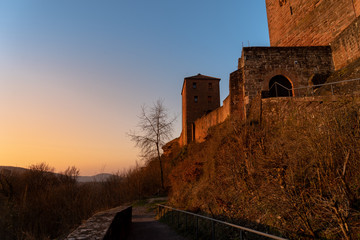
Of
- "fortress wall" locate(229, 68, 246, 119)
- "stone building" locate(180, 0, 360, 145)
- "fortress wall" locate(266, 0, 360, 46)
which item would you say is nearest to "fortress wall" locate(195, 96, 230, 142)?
"fortress wall" locate(229, 68, 246, 119)

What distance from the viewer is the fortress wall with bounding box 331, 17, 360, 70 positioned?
33.0 ft

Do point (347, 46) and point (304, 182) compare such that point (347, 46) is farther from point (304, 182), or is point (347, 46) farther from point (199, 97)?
point (199, 97)

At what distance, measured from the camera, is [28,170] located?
1934 centimetres

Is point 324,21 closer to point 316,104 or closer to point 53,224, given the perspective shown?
point 316,104

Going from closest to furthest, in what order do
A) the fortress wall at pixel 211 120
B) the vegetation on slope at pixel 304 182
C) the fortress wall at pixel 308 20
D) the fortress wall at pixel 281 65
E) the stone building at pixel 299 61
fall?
1. the vegetation on slope at pixel 304 182
2. the stone building at pixel 299 61
3. the fortress wall at pixel 281 65
4. the fortress wall at pixel 308 20
5. the fortress wall at pixel 211 120

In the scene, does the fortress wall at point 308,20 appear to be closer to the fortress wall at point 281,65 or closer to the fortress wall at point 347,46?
the fortress wall at point 347,46

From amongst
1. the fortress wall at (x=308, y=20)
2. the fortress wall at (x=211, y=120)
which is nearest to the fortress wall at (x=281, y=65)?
the fortress wall at (x=308, y=20)

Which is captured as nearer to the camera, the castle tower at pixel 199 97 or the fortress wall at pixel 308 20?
the fortress wall at pixel 308 20

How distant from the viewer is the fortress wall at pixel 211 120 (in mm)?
15461

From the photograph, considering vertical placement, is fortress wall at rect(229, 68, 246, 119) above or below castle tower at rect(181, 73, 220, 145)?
below

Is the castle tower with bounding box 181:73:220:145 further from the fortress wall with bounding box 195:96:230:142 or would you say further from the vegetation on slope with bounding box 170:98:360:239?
the vegetation on slope with bounding box 170:98:360:239

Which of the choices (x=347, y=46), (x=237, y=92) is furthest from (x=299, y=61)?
(x=237, y=92)

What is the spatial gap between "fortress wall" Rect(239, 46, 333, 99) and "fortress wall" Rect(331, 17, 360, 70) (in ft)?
1.23

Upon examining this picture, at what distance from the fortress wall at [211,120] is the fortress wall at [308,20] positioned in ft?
22.5
